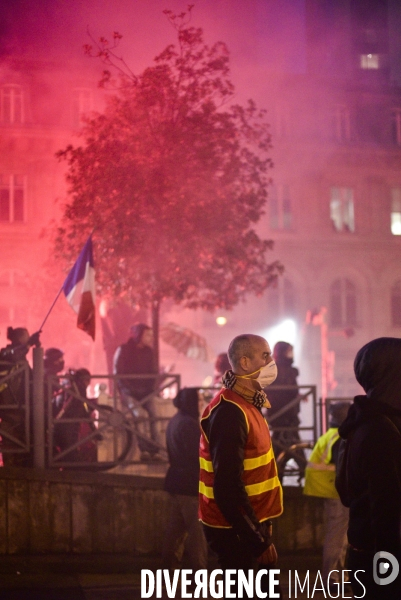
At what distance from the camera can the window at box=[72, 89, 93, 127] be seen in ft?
76.2

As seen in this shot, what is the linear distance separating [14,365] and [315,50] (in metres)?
23.9

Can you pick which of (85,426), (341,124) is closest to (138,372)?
(85,426)

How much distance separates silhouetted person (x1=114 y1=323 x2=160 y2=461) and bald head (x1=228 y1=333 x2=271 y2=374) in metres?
5.36

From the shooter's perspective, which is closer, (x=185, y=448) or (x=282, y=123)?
(x=185, y=448)

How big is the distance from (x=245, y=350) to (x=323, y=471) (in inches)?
108

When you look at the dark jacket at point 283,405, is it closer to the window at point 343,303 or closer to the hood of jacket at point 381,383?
the hood of jacket at point 381,383

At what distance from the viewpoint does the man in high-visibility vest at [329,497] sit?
20.2 feet

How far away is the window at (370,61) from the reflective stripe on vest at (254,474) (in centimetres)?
3156

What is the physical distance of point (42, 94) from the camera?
26.3m

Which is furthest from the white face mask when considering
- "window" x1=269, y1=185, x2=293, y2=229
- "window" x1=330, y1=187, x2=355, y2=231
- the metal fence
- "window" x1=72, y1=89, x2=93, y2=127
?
"window" x1=330, y1=187, x2=355, y2=231

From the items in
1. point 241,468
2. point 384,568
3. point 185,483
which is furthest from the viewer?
point 185,483

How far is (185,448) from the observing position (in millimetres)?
6043

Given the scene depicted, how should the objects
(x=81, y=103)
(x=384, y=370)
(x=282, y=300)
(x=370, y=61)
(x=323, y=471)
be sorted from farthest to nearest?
(x=370, y=61) → (x=282, y=300) → (x=81, y=103) → (x=323, y=471) → (x=384, y=370)

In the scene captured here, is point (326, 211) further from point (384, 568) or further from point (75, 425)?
point (384, 568)
